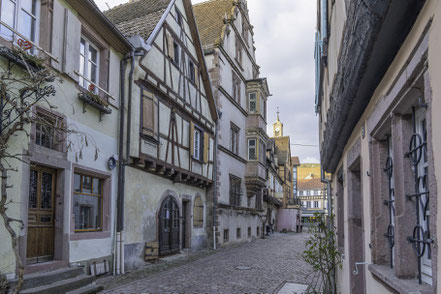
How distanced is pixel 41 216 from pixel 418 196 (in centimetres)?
717

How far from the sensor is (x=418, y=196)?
A: 2488mm

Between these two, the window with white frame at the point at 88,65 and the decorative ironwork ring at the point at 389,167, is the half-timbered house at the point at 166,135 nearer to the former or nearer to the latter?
the window with white frame at the point at 88,65

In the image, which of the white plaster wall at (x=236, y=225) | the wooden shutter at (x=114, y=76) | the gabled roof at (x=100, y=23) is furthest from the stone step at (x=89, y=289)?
the white plaster wall at (x=236, y=225)

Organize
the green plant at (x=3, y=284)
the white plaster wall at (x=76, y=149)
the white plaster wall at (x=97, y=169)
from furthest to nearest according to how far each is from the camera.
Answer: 1. the white plaster wall at (x=97, y=169)
2. the white plaster wall at (x=76, y=149)
3. the green plant at (x=3, y=284)

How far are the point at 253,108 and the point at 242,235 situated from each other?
688 cm

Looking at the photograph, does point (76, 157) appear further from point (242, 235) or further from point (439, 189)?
point (242, 235)

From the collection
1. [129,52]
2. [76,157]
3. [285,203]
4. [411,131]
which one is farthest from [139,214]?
[285,203]

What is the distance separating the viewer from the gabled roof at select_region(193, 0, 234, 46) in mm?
20156

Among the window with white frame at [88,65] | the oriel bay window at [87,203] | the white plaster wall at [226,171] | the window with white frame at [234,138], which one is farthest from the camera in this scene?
the window with white frame at [234,138]

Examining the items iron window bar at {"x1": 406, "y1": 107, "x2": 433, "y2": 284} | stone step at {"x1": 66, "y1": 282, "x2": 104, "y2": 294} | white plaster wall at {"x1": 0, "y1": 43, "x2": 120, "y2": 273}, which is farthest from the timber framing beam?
iron window bar at {"x1": 406, "y1": 107, "x2": 433, "y2": 284}

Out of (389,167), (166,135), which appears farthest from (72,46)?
(389,167)

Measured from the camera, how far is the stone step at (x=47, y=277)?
676cm

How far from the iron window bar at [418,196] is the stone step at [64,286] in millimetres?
5914

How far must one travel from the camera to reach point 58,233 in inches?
326
